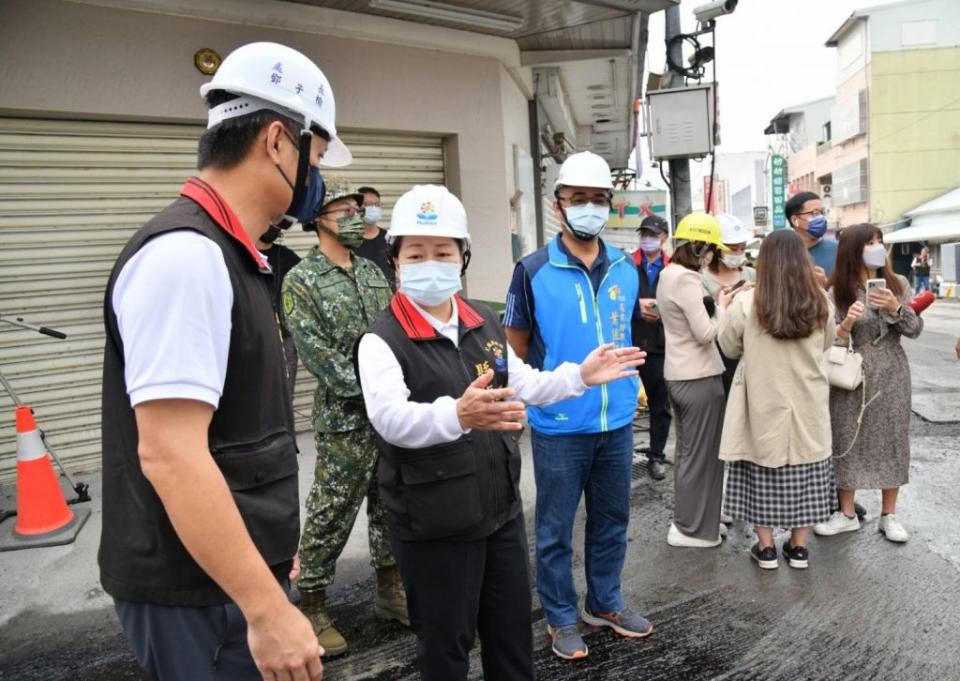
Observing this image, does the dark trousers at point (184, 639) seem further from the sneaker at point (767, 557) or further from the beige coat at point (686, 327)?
the sneaker at point (767, 557)

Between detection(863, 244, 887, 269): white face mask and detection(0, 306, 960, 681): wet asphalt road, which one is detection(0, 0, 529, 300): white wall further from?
detection(863, 244, 887, 269): white face mask

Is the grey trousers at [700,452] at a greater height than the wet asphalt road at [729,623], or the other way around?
the grey trousers at [700,452]

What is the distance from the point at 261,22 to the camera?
20.5ft

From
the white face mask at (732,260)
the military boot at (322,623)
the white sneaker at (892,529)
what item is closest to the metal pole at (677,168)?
the white face mask at (732,260)

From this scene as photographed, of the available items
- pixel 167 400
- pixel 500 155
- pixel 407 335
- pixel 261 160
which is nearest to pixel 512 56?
pixel 500 155

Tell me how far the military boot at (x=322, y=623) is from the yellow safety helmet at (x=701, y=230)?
9.67 ft

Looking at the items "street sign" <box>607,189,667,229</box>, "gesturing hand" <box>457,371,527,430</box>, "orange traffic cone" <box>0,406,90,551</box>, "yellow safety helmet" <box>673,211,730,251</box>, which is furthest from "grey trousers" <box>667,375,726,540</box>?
"street sign" <box>607,189,667,229</box>

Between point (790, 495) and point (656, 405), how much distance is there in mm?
1978

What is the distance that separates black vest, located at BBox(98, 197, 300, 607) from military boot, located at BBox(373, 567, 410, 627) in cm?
218

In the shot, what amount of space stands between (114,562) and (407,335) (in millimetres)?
1133

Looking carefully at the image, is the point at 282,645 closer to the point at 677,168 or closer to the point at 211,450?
the point at 211,450

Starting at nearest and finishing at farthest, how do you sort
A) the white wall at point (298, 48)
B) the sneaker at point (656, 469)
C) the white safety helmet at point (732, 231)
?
the white safety helmet at point (732, 231), the white wall at point (298, 48), the sneaker at point (656, 469)

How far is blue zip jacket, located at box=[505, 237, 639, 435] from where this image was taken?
10.5 ft

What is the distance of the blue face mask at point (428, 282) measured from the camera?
2.43 m
